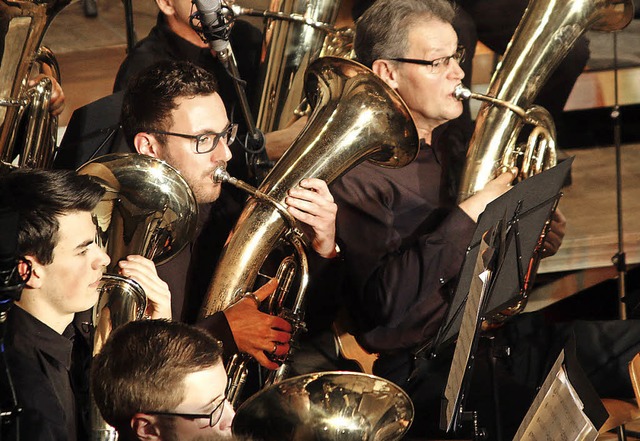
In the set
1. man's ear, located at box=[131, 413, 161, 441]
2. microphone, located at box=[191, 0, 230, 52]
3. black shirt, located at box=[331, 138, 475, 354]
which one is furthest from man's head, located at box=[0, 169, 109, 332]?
black shirt, located at box=[331, 138, 475, 354]

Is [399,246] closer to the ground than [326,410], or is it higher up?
higher up

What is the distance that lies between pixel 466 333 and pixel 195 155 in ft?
3.42

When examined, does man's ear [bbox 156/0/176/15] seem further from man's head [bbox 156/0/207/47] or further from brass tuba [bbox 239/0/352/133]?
brass tuba [bbox 239/0/352/133]

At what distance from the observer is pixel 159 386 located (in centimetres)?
215

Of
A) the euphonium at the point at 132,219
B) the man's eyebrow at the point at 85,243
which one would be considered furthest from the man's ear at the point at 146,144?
the man's eyebrow at the point at 85,243

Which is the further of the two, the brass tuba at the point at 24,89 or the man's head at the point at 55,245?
the brass tuba at the point at 24,89

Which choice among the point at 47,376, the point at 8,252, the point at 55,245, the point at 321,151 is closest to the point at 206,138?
the point at 321,151

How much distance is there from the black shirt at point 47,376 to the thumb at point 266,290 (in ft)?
1.66

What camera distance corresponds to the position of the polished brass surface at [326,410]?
2.22m

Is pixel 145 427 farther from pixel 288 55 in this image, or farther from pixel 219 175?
pixel 288 55

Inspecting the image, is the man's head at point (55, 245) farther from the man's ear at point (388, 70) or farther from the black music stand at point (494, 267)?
the man's ear at point (388, 70)

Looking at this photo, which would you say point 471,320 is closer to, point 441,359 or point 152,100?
point 441,359

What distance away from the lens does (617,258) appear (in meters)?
4.05

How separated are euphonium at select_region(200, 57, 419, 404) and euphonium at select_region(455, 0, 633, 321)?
1.05 ft
